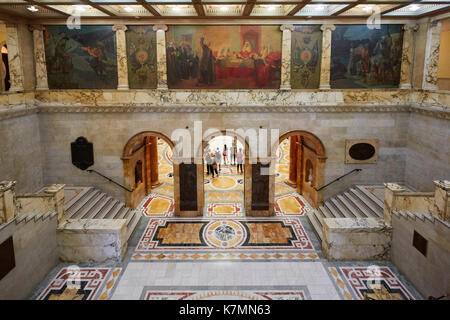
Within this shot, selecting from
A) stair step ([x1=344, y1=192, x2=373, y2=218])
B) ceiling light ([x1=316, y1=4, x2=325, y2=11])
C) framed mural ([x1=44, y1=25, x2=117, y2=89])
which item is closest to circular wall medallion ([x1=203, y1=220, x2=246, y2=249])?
stair step ([x1=344, y1=192, x2=373, y2=218])

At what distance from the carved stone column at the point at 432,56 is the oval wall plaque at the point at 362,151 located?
3.08 meters

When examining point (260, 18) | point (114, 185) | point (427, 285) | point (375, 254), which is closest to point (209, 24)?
point (260, 18)

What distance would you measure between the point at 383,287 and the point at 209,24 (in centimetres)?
1089

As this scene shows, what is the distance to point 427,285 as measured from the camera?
8.66 meters

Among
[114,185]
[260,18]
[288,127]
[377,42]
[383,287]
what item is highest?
[260,18]

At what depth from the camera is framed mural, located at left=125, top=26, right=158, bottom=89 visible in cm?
1356

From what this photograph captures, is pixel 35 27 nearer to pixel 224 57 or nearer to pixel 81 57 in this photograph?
pixel 81 57

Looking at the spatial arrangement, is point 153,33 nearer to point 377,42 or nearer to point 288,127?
point 288,127

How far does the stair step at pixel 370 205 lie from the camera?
12.0 m

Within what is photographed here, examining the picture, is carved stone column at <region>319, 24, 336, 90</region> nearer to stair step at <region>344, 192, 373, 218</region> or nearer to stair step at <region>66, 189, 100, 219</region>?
stair step at <region>344, 192, 373, 218</region>

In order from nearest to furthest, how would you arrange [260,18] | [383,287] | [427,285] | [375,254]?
[427,285] → [383,287] → [375,254] → [260,18]

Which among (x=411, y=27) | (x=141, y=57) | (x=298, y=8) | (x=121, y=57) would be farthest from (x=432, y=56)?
Answer: (x=121, y=57)

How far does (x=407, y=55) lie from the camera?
45.3 feet

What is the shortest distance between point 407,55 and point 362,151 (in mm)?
4229
